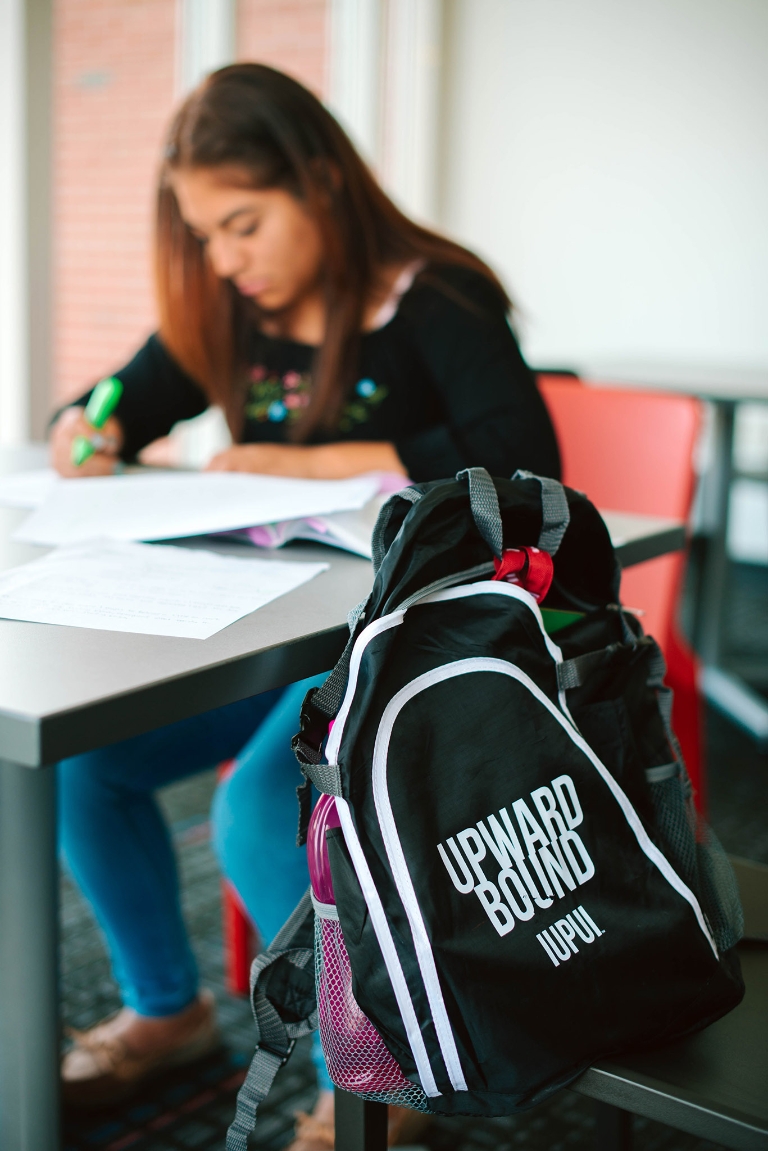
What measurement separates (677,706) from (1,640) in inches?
35.8

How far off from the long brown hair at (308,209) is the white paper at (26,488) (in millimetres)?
321

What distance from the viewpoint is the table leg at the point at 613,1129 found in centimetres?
80

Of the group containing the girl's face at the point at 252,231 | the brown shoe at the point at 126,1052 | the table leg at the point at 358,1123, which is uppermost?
the girl's face at the point at 252,231

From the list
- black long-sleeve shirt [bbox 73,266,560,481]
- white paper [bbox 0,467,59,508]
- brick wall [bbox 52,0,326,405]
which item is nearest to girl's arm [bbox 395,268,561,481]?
black long-sleeve shirt [bbox 73,266,560,481]

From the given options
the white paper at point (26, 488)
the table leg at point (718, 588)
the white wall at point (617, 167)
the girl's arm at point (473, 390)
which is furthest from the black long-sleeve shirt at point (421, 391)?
the white wall at point (617, 167)

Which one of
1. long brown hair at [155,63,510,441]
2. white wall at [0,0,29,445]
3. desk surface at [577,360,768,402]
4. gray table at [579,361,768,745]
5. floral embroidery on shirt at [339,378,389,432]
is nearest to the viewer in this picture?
long brown hair at [155,63,510,441]

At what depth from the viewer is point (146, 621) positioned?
622 millimetres

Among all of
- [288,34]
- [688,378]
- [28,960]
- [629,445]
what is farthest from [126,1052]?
[288,34]

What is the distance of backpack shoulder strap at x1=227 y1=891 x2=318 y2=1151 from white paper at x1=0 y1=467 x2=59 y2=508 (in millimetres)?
523

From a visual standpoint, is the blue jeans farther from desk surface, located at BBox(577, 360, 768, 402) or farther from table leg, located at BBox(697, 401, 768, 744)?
table leg, located at BBox(697, 401, 768, 744)

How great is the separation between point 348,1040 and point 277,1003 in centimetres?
8

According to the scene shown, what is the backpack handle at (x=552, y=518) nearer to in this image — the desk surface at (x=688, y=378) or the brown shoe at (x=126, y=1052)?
the brown shoe at (x=126, y=1052)

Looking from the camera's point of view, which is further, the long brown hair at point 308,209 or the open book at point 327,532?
the long brown hair at point 308,209

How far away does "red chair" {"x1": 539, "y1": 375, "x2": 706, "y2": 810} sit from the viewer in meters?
1.29
